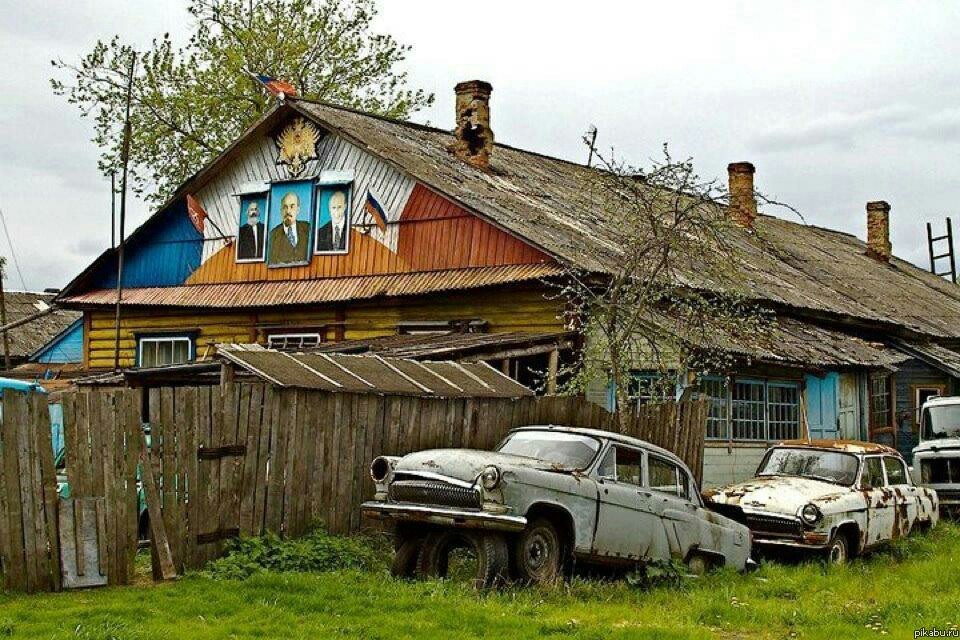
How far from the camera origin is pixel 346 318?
2200 cm

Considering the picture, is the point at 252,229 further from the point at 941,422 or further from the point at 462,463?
the point at 462,463

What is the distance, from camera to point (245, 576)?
10.6 metres

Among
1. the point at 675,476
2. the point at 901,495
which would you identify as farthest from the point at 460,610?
the point at 901,495

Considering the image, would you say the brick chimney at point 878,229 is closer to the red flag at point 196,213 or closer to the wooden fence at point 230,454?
the red flag at point 196,213

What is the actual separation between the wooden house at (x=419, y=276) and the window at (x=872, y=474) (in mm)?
3657

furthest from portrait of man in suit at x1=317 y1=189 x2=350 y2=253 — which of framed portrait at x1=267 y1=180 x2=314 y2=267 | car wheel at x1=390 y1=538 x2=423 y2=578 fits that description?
car wheel at x1=390 y1=538 x2=423 y2=578

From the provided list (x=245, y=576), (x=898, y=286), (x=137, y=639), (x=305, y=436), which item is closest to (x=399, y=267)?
(x=305, y=436)

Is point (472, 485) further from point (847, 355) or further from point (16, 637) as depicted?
point (847, 355)

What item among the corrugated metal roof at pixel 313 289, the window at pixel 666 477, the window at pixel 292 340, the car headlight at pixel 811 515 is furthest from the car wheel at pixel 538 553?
the window at pixel 292 340

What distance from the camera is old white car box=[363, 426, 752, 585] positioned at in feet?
33.7

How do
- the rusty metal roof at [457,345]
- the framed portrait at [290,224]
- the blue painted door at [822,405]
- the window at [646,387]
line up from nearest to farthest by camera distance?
the rusty metal roof at [457,345] → the window at [646,387] → the blue painted door at [822,405] → the framed portrait at [290,224]

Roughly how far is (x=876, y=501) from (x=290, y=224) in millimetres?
12607

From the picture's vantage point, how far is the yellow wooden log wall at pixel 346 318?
19562 mm

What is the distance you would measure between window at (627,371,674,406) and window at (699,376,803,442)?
88cm
